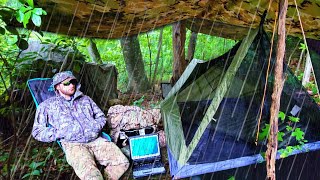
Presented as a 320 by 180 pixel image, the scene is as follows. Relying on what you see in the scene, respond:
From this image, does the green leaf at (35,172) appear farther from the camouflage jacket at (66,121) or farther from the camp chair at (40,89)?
the camp chair at (40,89)

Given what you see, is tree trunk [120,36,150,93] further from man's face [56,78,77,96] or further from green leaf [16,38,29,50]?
green leaf [16,38,29,50]

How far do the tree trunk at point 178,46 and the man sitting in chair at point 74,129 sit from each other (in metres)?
1.96

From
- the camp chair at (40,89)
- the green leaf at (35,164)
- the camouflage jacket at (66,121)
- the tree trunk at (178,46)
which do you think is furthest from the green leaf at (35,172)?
the tree trunk at (178,46)

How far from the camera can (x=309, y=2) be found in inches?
95.6

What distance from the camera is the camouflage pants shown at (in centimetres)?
295

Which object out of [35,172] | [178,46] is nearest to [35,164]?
[35,172]

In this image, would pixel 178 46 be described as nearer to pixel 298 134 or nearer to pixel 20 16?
pixel 298 134

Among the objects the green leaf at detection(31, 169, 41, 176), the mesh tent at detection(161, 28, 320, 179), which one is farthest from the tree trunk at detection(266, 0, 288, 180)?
the green leaf at detection(31, 169, 41, 176)

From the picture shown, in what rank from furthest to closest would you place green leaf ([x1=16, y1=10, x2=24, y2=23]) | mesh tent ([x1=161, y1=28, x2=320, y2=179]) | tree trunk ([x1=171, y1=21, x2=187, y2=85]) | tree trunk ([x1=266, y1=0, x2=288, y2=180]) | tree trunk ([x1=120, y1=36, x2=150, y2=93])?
tree trunk ([x1=120, y1=36, x2=150, y2=93]) → tree trunk ([x1=171, y1=21, x2=187, y2=85]) → mesh tent ([x1=161, y1=28, x2=320, y2=179]) → green leaf ([x1=16, y1=10, x2=24, y2=23]) → tree trunk ([x1=266, y1=0, x2=288, y2=180])

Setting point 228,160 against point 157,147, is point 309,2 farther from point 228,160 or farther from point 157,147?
point 157,147

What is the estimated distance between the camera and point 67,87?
11.0ft

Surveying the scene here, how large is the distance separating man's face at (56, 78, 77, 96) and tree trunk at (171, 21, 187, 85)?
1.90 m

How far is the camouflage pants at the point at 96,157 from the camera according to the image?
295 centimetres

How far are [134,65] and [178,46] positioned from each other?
187 centimetres
